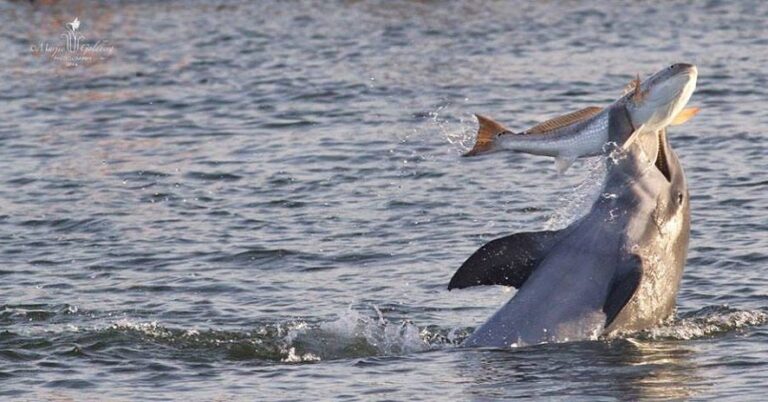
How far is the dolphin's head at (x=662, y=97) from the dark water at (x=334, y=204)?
65 cm

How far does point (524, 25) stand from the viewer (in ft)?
92.4

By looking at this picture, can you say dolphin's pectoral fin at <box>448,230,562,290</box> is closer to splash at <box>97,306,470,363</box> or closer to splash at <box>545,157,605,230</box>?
splash at <box>545,157,605,230</box>

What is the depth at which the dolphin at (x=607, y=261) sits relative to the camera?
10422 millimetres

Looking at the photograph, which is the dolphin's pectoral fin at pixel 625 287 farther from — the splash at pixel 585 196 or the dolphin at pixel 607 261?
the splash at pixel 585 196

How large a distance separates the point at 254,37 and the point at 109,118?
23.1 feet

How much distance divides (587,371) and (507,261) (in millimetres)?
827

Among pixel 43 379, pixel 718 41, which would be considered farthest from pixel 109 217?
pixel 718 41

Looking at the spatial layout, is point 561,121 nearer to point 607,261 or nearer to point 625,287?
point 607,261

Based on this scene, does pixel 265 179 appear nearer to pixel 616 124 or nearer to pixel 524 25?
pixel 616 124

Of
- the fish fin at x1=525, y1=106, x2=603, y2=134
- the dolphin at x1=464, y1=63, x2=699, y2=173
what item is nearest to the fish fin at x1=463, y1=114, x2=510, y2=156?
the dolphin at x1=464, y1=63, x2=699, y2=173

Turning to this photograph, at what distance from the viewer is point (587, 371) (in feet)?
33.7

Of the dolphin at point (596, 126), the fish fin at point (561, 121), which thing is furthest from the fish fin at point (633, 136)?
the fish fin at point (561, 121)

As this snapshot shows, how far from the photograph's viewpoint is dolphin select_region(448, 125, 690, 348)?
1042 cm

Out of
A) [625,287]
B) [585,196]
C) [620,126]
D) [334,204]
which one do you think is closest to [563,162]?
[620,126]
